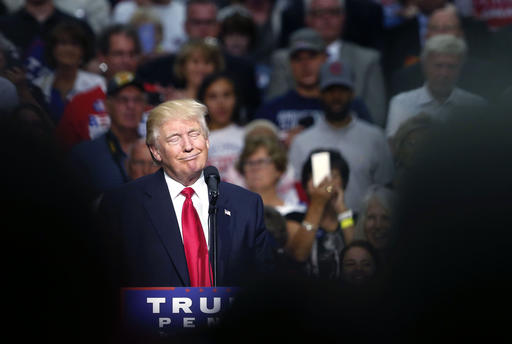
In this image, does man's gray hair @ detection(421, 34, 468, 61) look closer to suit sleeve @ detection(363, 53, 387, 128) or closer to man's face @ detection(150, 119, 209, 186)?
suit sleeve @ detection(363, 53, 387, 128)

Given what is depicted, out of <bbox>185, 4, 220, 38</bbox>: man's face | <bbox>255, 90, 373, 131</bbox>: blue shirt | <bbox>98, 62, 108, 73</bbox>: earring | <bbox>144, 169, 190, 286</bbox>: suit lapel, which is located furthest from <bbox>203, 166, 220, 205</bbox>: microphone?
<bbox>185, 4, 220, 38</bbox>: man's face

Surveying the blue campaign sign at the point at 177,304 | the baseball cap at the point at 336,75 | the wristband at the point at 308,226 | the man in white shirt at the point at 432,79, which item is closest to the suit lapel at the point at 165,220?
the blue campaign sign at the point at 177,304

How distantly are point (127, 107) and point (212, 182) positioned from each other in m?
2.24

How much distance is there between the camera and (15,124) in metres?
1.26

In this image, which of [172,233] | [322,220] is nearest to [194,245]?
[172,233]

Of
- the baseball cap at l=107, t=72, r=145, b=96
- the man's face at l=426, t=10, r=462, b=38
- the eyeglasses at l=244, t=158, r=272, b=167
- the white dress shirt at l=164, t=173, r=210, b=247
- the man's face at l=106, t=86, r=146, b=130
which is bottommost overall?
the white dress shirt at l=164, t=173, r=210, b=247

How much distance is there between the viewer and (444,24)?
7129mm

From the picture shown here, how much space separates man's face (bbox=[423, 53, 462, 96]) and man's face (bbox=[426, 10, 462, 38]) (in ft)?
5.46

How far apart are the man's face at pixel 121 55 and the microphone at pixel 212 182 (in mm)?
4129

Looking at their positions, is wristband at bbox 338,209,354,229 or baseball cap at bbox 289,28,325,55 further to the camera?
baseball cap at bbox 289,28,325,55

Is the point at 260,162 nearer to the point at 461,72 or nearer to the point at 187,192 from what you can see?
the point at 461,72

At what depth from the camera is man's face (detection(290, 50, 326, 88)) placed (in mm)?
7191

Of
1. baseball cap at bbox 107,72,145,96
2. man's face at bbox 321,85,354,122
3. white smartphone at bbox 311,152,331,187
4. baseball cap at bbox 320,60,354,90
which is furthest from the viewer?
baseball cap at bbox 320,60,354,90

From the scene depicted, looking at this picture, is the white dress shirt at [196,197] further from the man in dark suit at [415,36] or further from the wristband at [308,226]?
the man in dark suit at [415,36]
